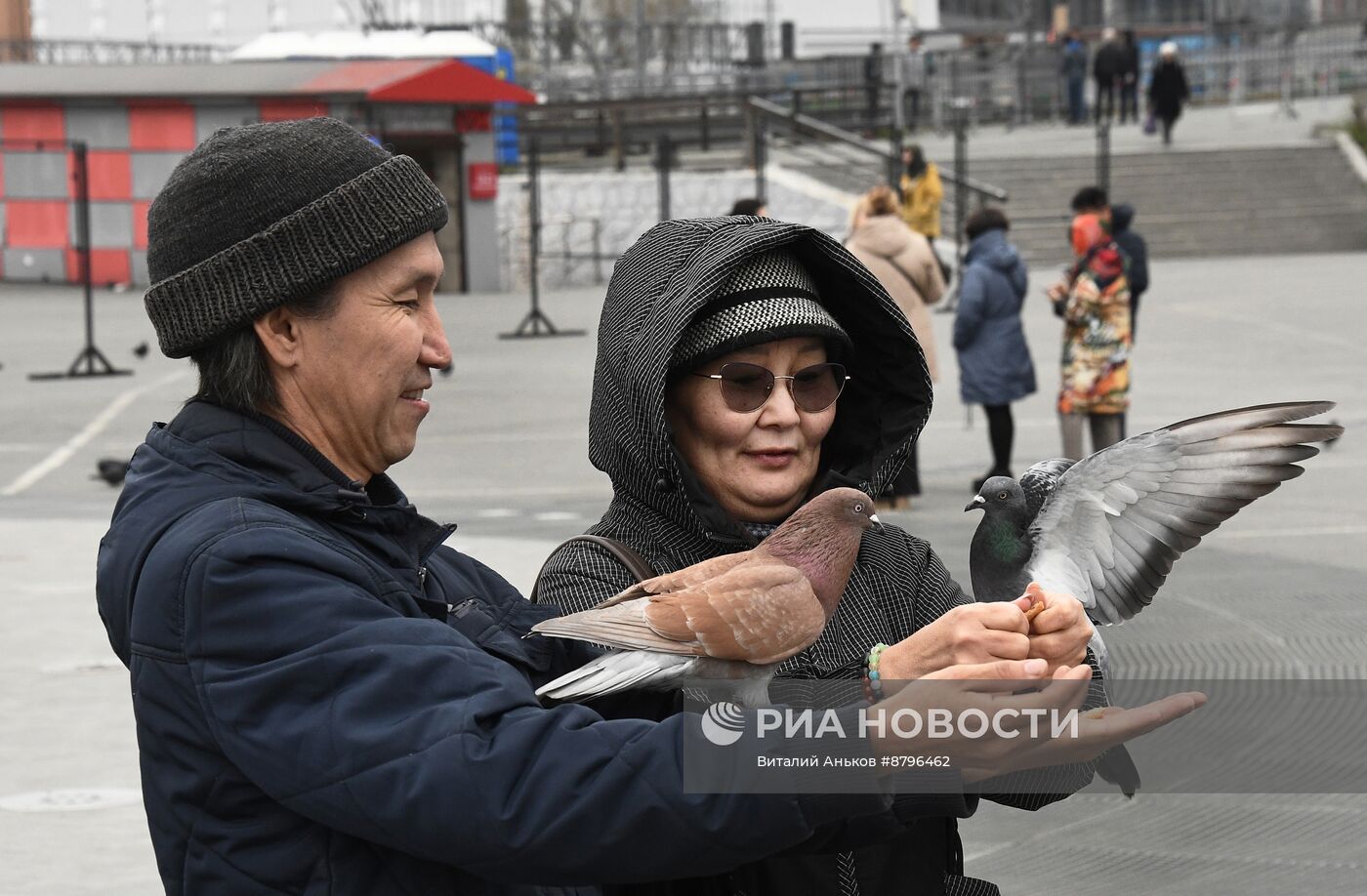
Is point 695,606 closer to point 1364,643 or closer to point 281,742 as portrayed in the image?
point 281,742

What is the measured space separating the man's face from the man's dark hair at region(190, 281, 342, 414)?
0.01 meters

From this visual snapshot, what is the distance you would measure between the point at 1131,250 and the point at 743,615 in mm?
11504

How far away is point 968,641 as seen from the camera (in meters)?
1.90

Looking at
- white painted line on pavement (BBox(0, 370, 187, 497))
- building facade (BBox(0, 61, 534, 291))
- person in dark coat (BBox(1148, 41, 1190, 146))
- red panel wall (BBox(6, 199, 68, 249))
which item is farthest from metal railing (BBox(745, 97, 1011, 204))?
white painted line on pavement (BBox(0, 370, 187, 497))

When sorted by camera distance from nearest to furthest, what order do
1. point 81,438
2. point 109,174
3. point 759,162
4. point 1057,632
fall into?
point 1057,632
point 81,438
point 759,162
point 109,174

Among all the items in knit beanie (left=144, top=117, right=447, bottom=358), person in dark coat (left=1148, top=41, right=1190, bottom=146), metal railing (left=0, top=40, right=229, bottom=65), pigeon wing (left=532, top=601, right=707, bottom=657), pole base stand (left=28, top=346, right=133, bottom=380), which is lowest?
pole base stand (left=28, top=346, right=133, bottom=380)

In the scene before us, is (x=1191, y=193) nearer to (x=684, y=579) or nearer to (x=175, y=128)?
(x=175, y=128)

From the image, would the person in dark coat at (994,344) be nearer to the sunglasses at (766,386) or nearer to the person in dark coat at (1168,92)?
the sunglasses at (766,386)

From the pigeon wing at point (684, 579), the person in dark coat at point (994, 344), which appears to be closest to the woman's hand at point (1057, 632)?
the pigeon wing at point (684, 579)

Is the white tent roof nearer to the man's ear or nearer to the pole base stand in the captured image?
the pole base stand

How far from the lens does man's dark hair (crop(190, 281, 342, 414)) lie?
7.04 ft

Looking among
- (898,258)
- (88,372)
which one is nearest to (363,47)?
(88,372)

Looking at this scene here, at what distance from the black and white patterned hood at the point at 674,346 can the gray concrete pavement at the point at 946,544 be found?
9.33 feet

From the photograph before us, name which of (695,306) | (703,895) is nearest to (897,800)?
(703,895)
